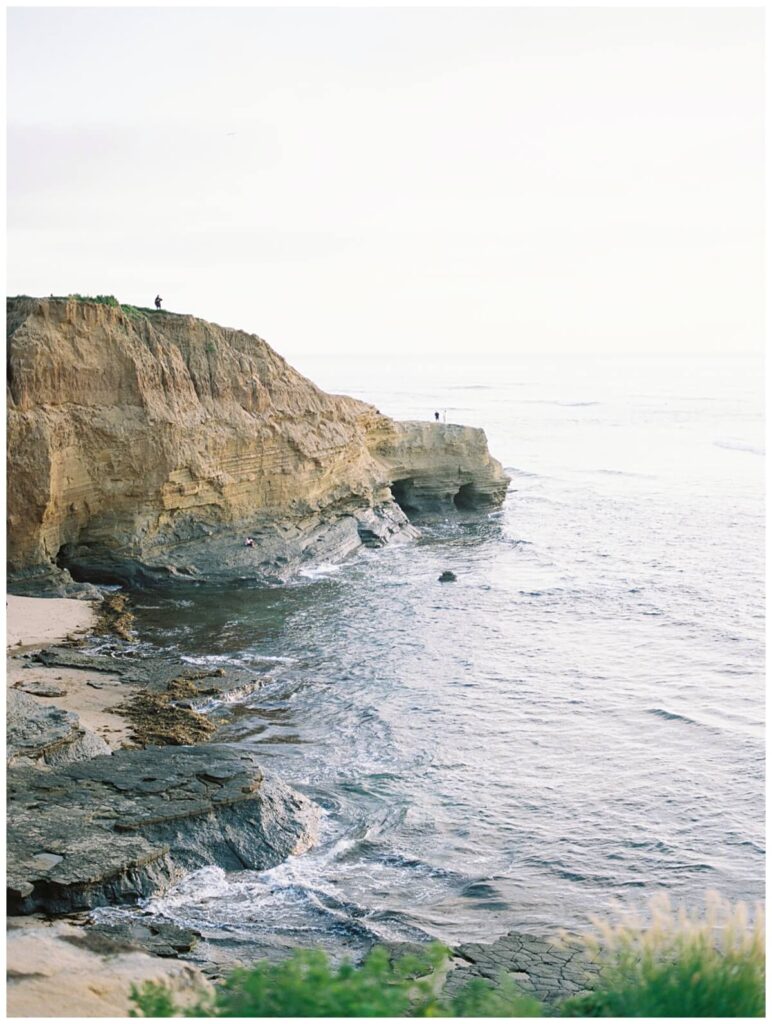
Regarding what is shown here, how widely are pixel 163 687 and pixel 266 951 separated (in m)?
10.2

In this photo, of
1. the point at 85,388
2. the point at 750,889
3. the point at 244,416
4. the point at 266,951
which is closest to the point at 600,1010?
the point at 266,951

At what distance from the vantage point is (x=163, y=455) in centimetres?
3005

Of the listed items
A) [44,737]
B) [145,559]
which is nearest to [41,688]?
[44,737]

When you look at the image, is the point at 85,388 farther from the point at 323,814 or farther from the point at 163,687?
the point at 323,814

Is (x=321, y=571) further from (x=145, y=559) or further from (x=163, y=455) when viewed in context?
(x=163, y=455)

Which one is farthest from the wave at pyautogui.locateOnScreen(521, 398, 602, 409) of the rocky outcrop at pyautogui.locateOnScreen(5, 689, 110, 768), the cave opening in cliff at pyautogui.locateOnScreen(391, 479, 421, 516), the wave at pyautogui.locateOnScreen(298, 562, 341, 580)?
the rocky outcrop at pyautogui.locateOnScreen(5, 689, 110, 768)

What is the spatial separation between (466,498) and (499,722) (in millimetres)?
24301

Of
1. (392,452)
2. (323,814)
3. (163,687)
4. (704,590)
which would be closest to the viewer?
(323,814)

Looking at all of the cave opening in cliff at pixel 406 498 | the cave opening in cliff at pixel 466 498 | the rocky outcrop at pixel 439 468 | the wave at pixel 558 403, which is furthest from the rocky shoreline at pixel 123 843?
the wave at pixel 558 403

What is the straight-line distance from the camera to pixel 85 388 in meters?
29.1

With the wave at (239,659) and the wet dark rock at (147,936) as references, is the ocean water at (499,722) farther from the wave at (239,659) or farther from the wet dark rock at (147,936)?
the wet dark rock at (147,936)

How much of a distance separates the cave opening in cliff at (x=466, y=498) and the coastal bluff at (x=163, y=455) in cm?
792

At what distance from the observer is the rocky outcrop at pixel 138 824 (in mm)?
12711

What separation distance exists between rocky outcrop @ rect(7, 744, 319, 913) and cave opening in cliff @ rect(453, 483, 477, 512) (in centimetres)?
2874
